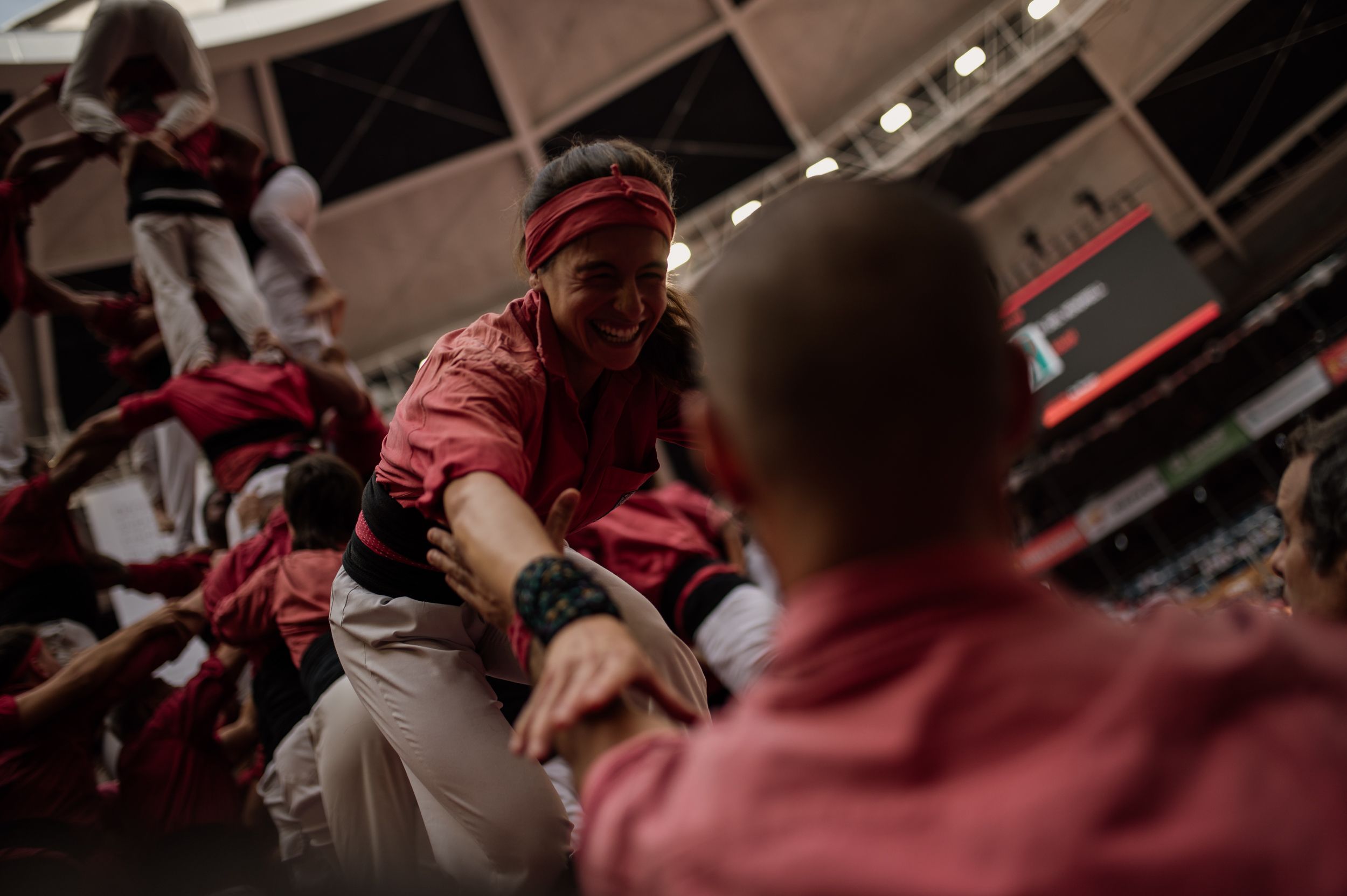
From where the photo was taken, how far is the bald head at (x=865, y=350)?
0.76 metres

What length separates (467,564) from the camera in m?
1.28

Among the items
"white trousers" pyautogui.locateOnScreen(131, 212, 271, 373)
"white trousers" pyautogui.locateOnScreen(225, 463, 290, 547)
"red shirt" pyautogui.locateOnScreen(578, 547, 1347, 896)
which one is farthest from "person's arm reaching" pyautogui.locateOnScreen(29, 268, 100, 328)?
"red shirt" pyautogui.locateOnScreen(578, 547, 1347, 896)

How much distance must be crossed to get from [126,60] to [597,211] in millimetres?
5207

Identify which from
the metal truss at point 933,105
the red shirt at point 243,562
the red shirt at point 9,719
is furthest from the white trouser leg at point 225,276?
the metal truss at point 933,105

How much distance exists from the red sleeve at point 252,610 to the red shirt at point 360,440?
5.90 ft

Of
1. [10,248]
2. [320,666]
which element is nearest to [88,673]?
[320,666]

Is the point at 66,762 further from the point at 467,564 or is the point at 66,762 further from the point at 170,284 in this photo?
the point at 170,284

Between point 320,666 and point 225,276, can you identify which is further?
point 225,276

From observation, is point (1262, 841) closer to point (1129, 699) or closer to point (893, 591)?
point (1129, 699)

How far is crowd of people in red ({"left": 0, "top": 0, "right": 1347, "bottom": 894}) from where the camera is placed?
633 mm

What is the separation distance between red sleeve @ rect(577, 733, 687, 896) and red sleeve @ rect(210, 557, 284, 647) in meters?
2.43

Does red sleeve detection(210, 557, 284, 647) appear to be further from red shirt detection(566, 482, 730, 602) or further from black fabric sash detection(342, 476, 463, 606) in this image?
black fabric sash detection(342, 476, 463, 606)

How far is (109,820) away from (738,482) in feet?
11.0

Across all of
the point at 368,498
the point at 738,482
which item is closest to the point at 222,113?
the point at 368,498
